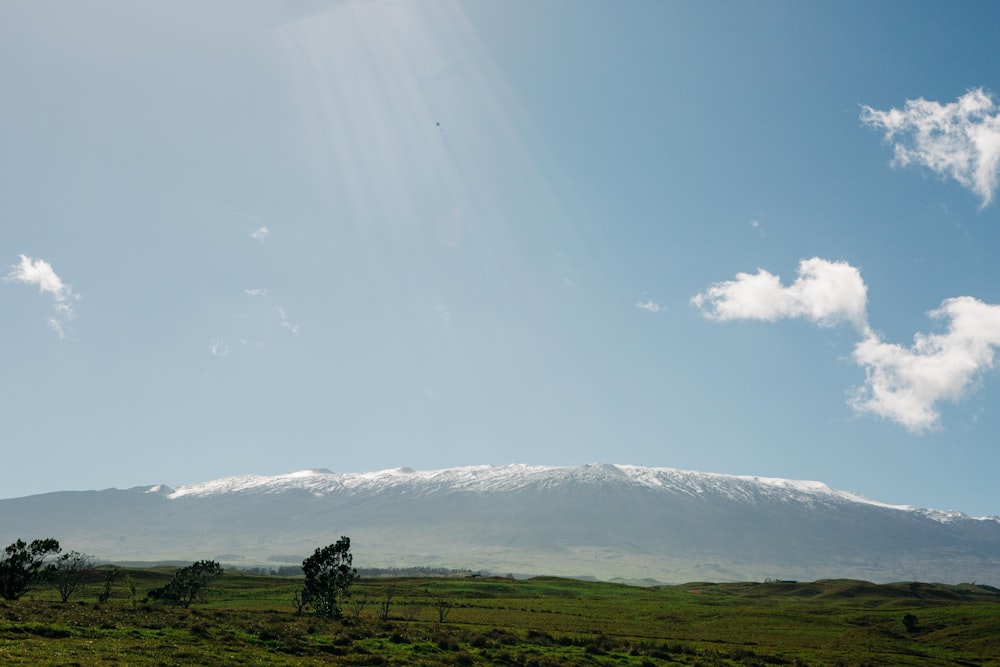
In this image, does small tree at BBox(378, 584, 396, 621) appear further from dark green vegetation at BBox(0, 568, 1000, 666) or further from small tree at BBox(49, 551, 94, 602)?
small tree at BBox(49, 551, 94, 602)

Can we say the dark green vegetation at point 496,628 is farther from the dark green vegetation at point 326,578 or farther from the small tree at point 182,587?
the dark green vegetation at point 326,578

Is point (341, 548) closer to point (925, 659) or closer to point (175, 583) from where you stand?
point (175, 583)

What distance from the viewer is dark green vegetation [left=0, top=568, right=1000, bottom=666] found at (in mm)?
37312

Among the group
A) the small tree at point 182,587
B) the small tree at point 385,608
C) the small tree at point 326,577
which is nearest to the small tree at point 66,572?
the small tree at point 182,587

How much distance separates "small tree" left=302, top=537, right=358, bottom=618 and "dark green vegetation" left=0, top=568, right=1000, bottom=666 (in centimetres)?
334

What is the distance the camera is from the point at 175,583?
265 feet

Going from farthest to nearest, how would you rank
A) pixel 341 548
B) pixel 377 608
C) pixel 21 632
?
pixel 377 608, pixel 341 548, pixel 21 632

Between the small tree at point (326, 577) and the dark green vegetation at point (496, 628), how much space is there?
3340mm

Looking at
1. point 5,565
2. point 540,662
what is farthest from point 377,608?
point 540,662

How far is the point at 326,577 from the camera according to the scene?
71875 mm

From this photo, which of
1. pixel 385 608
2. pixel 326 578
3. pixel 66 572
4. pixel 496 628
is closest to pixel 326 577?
pixel 326 578

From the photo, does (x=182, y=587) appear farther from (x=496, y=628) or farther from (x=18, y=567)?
(x=496, y=628)

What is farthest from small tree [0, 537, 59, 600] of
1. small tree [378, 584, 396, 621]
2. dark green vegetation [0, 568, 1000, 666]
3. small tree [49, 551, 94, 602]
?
small tree [378, 584, 396, 621]

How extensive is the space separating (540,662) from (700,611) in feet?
215
